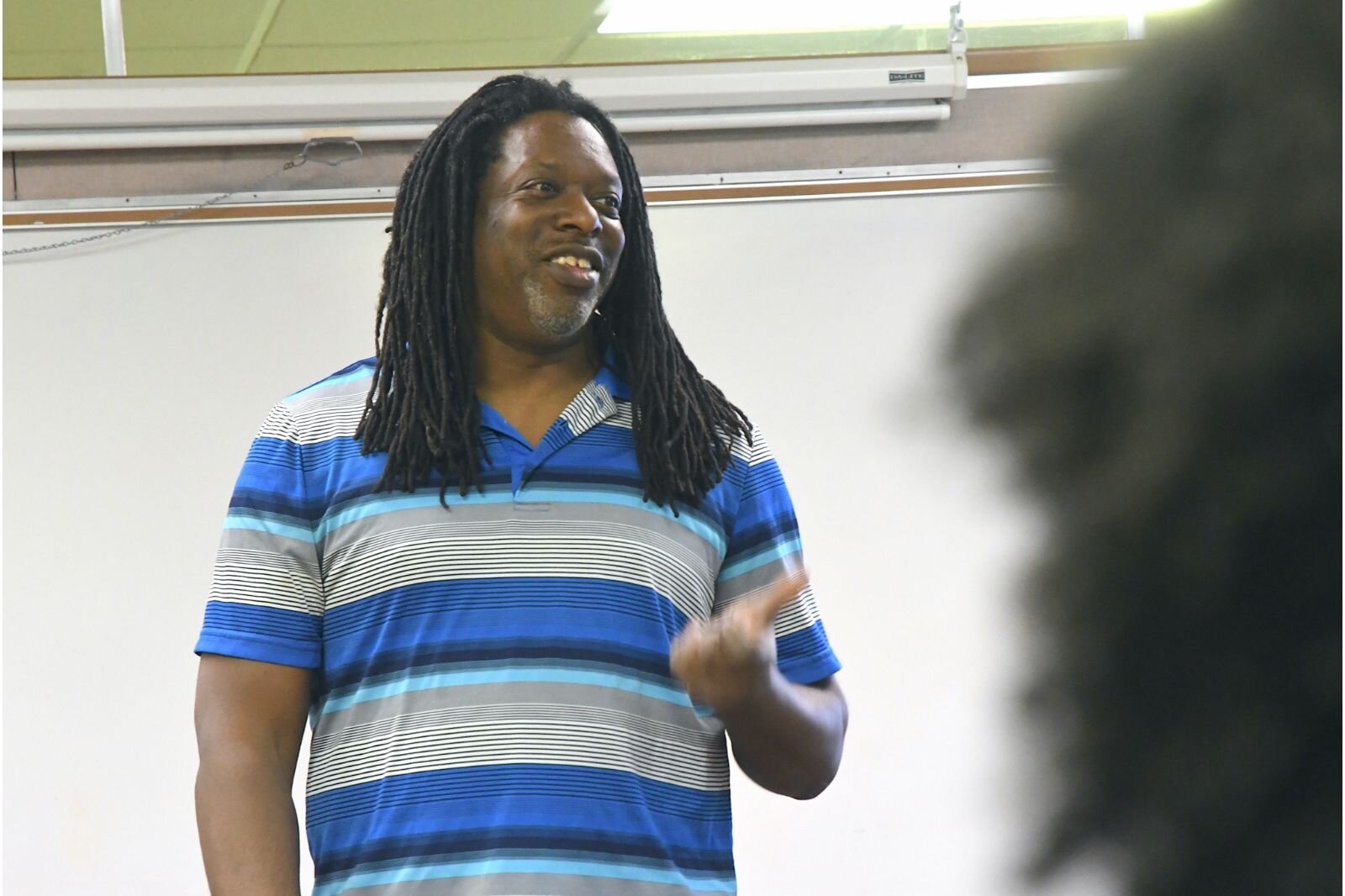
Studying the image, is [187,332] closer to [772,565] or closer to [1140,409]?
[772,565]

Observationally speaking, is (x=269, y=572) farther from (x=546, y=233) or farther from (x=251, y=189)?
(x=251, y=189)

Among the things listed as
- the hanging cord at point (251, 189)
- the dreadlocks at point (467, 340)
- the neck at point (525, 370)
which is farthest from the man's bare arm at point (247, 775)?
the hanging cord at point (251, 189)

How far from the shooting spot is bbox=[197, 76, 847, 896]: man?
1.46 metres

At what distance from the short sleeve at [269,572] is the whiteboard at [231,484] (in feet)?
5.50

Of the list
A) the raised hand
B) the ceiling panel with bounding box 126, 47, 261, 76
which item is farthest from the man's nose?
the ceiling panel with bounding box 126, 47, 261, 76

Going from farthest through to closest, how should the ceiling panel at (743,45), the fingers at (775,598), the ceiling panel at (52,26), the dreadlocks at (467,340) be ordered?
the ceiling panel at (743,45), the ceiling panel at (52,26), the dreadlocks at (467,340), the fingers at (775,598)

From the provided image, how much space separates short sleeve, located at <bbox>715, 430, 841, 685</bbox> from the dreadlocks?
4 centimetres

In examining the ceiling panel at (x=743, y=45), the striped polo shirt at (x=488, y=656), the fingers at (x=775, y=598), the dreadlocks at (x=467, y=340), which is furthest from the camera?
the ceiling panel at (x=743, y=45)

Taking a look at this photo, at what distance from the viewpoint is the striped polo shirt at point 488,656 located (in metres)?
1.46

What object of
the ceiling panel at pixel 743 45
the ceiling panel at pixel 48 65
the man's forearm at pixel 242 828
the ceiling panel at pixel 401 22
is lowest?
the man's forearm at pixel 242 828

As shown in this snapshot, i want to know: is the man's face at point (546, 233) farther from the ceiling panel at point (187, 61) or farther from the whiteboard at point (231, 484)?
the ceiling panel at point (187, 61)

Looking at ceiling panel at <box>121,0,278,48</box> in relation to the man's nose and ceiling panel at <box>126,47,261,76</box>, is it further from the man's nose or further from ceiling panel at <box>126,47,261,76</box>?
the man's nose

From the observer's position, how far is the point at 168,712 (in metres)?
3.14

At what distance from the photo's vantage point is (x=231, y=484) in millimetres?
3160
